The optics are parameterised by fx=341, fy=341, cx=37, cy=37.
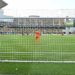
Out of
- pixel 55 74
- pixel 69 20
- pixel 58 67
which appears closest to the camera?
pixel 55 74

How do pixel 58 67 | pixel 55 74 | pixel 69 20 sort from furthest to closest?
pixel 69 20
pixel 58 67
pixel 55 74

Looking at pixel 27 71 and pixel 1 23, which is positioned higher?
pixel 1 23

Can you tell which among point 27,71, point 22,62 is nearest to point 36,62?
point 22,62

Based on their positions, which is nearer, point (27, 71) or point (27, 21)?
point (27, 71)

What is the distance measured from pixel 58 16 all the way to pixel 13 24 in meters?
1.75

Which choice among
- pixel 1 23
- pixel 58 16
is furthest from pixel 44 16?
pixel 1 23

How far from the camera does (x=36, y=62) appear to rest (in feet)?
47.5

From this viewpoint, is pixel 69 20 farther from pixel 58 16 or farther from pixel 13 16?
pixel 13 16

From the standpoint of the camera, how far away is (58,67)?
1291 cm

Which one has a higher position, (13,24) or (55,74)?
(13,24)

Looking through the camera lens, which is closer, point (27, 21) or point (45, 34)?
point (27, 21)

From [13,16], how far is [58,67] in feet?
8.85

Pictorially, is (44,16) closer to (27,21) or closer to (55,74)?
(27,21)

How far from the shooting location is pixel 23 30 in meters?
13.5
